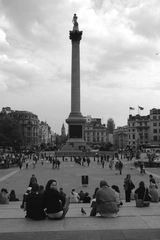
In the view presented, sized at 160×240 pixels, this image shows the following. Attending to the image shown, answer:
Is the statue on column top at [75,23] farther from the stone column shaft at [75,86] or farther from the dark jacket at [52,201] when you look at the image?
the dark jacket at [52,201]

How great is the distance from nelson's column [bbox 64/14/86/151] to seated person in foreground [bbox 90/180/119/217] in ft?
266

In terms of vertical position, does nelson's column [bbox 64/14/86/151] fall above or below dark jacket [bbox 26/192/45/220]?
above

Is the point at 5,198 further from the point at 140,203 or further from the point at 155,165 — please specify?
the point at 155,165

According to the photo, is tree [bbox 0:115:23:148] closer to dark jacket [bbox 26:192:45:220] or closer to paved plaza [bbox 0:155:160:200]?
paved plaza [bbox 0:155:160:200]

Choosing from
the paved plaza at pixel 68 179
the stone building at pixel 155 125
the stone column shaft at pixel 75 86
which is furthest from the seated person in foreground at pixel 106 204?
the stone building at pixel 155 125

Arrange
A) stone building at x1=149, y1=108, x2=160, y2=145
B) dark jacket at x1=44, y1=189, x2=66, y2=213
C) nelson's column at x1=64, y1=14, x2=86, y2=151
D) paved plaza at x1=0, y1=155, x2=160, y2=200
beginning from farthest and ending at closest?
stone building at x1=149, y1=108, x2=160, y2=145 → nelson's column at x1=64, y1=14, x2=86, y2=151 → paved plaza at x1=0, y1=155, x2=160, y2=200 → dark jacket at x1=44, y1=189, x2=66, y2=213

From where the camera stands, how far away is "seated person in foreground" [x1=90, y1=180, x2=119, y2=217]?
11508 mm

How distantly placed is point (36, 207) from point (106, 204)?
227cm

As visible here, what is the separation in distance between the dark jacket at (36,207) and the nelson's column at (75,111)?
268 feet

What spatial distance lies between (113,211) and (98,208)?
20.0 inches

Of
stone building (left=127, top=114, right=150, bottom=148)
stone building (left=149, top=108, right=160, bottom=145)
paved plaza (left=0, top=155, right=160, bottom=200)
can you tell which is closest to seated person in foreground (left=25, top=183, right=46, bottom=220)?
paved plaza (left=0, top=155, right=160, bottom=200)

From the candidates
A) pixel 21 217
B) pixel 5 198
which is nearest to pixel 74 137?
pixel 5 198

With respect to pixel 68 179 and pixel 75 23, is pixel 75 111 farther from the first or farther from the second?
pixel 68 179

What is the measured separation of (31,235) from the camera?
9.20 m
